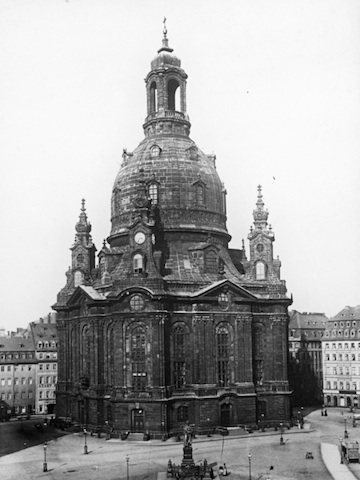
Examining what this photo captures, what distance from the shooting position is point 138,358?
69.2 meters

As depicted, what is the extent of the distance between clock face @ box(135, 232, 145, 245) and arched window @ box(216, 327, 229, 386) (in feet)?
41.9

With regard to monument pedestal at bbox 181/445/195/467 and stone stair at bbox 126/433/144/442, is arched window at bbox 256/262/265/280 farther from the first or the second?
monument pedestal at bbox 181/445/195/467

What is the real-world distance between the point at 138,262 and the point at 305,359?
50.0 metres

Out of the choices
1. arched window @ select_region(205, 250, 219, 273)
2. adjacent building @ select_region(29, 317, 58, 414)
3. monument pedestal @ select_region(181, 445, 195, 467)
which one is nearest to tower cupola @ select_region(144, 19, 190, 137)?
arched window @ select_region(205, 250, 219, 273)

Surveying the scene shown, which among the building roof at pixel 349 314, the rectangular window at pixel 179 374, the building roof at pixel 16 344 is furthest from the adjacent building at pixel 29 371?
the building roof at pixel 349 314

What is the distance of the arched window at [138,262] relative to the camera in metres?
70.7

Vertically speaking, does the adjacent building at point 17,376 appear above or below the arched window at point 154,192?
below

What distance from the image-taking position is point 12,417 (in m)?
94.5

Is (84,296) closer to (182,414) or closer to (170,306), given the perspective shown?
(170,306)

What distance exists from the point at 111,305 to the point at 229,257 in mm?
17484

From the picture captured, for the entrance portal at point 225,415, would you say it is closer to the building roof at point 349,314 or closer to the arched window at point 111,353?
the arched window at point 111,353

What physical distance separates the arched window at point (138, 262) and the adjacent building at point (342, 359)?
43562 mm

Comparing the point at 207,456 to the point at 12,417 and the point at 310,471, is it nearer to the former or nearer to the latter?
the point at 310,471

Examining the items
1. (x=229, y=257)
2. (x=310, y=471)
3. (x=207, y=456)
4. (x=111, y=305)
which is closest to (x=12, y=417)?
(x=111, y=305)
